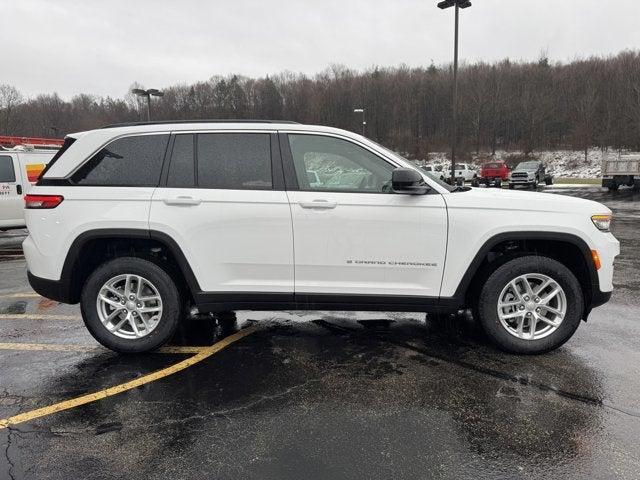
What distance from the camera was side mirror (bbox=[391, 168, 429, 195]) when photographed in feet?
11.8

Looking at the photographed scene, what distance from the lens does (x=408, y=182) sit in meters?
3.61

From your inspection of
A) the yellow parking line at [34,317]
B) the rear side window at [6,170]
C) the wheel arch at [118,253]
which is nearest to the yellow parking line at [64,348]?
the wheel arch at [118,253]

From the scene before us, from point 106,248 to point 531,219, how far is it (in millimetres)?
3626

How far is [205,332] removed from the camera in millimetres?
4691

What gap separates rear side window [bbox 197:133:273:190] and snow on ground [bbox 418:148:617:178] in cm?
5226

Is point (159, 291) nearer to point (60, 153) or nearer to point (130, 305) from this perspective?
point (130, 305)

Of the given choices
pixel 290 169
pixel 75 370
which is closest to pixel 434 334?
pixel 290 169

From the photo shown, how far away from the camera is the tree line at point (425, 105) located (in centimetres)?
6850

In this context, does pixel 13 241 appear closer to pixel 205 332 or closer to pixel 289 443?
pixel 205 332

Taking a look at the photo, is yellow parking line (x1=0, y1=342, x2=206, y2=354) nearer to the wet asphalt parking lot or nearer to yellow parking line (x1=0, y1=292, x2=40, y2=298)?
the wet asphalt parking lot

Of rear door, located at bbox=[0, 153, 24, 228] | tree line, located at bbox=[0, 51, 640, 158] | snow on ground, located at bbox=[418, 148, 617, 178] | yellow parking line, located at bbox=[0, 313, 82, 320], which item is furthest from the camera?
tree line, located at bbox=[0, 51, 640, 158]

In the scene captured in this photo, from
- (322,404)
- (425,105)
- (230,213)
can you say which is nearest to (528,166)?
(230,213)

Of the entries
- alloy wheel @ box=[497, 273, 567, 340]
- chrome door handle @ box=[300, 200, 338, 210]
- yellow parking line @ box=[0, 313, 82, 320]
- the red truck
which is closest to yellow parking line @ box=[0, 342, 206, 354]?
yellow parking line @ box=[0, 313, 82, 320]

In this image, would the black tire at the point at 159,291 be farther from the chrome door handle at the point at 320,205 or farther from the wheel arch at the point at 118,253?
the chrome door handle at the point at 320,205
